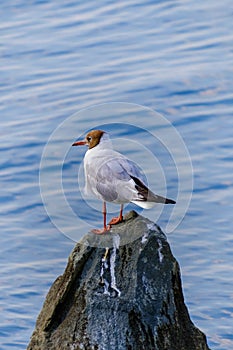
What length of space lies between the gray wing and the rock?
1.03 feet

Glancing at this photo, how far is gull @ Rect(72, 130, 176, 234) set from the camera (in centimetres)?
779

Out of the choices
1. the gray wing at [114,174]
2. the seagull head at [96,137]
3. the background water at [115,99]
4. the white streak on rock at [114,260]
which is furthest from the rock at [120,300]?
the background water at [115,99]

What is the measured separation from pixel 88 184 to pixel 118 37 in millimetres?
13662

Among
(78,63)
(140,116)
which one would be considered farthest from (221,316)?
(78,63)

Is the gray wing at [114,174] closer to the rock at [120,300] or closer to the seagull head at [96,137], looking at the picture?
the seagull head at [96,137]

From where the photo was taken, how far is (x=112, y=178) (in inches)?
312

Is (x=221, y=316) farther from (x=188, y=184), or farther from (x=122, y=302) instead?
(x=122, y=302)

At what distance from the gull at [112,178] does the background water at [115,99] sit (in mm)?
4364

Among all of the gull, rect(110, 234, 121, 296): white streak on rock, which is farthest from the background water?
rect(110, 234, 121, 296): white streak on rock

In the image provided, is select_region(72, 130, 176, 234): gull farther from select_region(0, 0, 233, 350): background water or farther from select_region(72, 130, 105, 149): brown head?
select_region(0, 0, 233, 350): background water

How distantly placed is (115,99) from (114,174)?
10613 mm

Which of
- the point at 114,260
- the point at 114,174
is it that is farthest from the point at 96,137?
the point at 114,260

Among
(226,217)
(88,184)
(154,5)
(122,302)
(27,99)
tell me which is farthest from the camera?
(154,5)

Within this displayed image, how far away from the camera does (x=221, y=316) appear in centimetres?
1303
